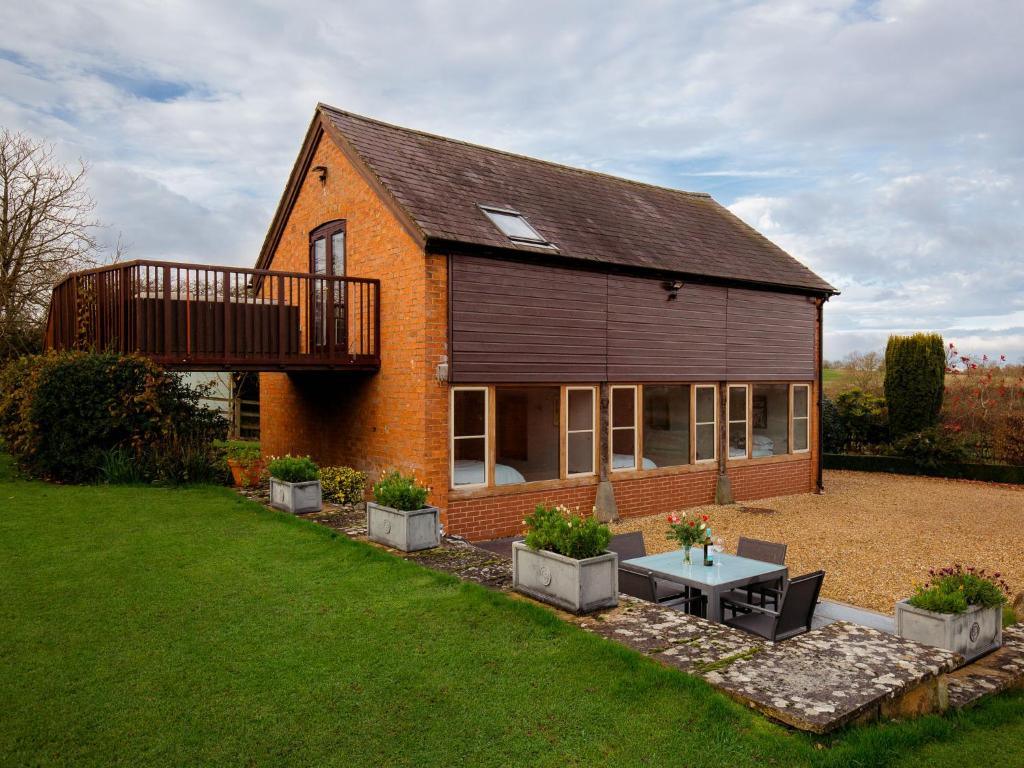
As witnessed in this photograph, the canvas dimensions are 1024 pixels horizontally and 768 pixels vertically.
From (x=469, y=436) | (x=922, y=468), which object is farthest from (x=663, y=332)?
(x=922, y=468)

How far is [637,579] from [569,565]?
1.07 metres

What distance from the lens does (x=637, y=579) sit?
6.71 meters

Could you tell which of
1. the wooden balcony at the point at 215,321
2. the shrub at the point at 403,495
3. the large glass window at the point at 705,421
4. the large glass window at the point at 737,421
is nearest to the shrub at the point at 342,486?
the wooden balcony at the point at 215,321

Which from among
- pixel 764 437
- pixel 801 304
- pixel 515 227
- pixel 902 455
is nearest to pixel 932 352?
pixel 902 455

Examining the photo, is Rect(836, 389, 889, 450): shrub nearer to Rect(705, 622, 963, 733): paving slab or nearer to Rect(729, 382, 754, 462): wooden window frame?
Rect(729, 382, 754, 462): wooden window frame

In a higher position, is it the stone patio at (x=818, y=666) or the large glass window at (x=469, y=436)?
the large glass window at (x=469, y=436)

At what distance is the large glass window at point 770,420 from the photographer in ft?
49.0

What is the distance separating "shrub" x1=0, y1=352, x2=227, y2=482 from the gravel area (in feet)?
24.4

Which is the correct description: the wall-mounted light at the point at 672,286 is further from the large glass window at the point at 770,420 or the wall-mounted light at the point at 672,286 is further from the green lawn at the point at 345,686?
the green lawn at the point at 345,686

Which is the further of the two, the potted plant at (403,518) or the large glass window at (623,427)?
the large glass window at (623,427)

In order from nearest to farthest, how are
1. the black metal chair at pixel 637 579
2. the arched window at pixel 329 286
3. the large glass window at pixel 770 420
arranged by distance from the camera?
the black metal chair at pixel 637 579 < the arched window at pixel 329 286 < the large glass window at pixel 770 420

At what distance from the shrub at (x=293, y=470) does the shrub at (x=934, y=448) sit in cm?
1636

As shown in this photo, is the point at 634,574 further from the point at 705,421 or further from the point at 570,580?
the point at 705,421

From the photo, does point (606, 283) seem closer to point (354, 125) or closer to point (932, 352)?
point (354, 125)
